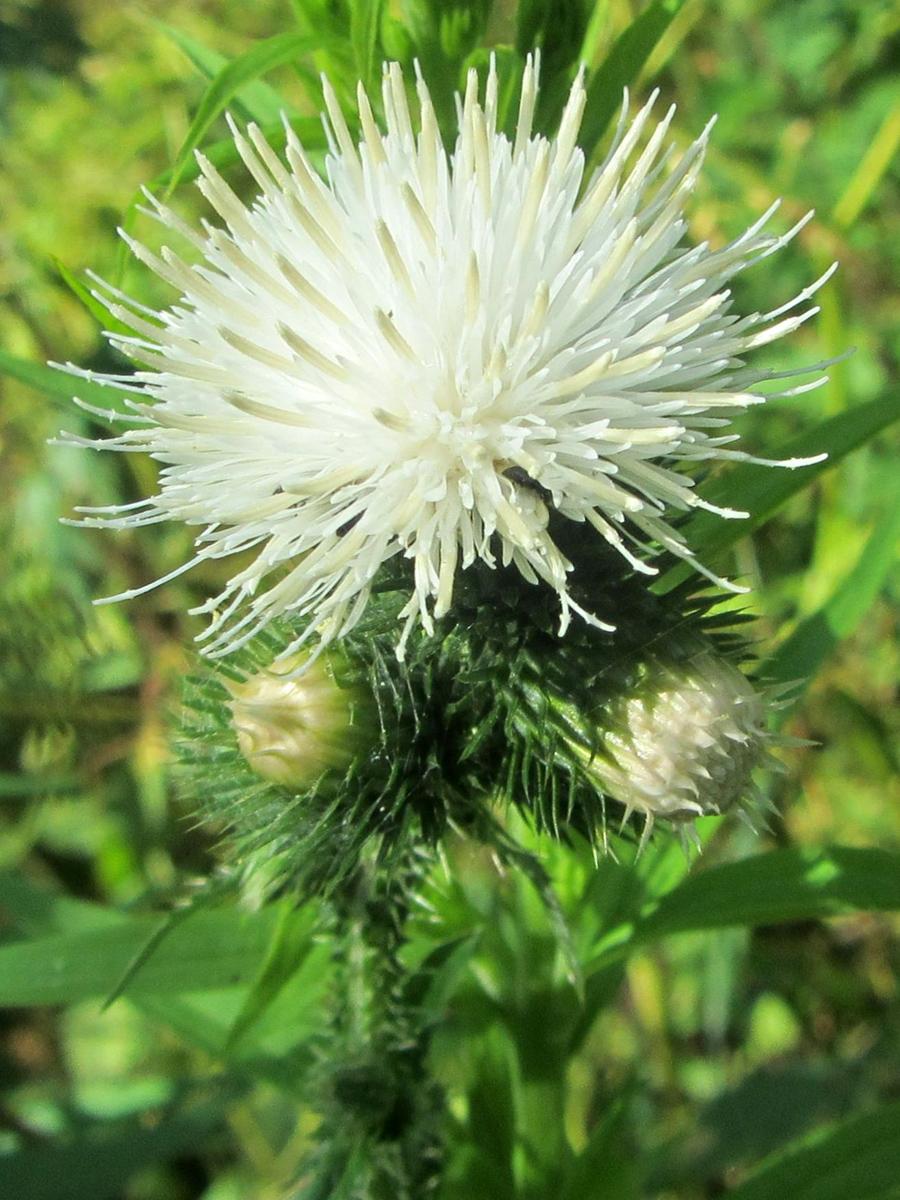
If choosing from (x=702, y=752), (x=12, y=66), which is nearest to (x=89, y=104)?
(x=12, y=66)

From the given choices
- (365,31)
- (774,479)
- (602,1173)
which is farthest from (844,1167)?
(365,31)

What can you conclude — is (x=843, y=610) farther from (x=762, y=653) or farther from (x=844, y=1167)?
(x=844, y=1167)

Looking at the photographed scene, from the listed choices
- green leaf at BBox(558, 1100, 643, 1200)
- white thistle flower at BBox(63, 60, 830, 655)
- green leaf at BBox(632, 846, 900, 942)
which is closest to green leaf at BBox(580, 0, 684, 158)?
white thistle flower at BBox(63, 60, 830, 655)

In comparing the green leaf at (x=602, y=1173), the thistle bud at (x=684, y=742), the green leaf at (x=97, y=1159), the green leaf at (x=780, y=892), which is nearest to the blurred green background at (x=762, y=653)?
the green leaf at (x=97, y=1159)

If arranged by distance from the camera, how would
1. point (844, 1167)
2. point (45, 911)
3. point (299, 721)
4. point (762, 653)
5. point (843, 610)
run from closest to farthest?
point (299, 721) → point (844, 1167) → point (843, 610) → point (45, 911) → point (762, 653)

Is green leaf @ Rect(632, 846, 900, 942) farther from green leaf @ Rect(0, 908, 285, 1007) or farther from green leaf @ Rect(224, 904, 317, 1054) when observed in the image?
green leaf @ Rect(0, 908, 285, 1007)

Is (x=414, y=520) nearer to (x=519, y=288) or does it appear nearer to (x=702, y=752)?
(x=519, y=288)

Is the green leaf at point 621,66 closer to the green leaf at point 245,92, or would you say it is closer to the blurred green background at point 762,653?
the green leaf at point 245,92

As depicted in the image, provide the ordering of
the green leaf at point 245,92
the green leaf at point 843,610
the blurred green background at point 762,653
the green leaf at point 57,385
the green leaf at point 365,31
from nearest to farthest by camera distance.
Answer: the green leaf at point 365,31
the green leaf at point 57,385
the green leaf at point 245,92
the green leaf at point 843,610
the blurred green background at point 762,653
